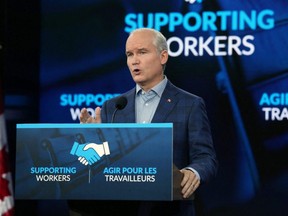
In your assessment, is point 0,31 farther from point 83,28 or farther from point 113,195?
point 113,195

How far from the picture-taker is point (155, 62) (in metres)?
3.13

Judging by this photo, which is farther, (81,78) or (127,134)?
(81,78)

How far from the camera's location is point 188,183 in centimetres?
276

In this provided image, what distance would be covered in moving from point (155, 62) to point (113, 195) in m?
0.74

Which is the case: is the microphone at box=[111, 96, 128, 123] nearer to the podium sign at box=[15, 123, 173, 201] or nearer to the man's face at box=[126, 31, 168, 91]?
the man's face at box=[126, 31, 168, 91]

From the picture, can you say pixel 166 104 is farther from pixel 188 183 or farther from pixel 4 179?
pixel 4 179

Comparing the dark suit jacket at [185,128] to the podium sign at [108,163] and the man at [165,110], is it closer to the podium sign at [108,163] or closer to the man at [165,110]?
the man at [165,110]

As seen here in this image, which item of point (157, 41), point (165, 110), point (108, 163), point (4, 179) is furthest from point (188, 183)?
point (4, 179)

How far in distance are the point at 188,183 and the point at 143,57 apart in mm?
648

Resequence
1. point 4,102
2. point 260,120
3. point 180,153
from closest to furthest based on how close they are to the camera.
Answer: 1. point 180,153
2. point 260,120
3. point 4,102

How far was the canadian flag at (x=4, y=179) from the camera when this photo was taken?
590 cm

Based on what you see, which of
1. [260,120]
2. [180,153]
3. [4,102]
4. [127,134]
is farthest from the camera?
[4,102]

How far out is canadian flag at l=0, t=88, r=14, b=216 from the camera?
590 centimetres

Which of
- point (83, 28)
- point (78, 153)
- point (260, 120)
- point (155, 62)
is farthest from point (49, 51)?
point (78, 153)
